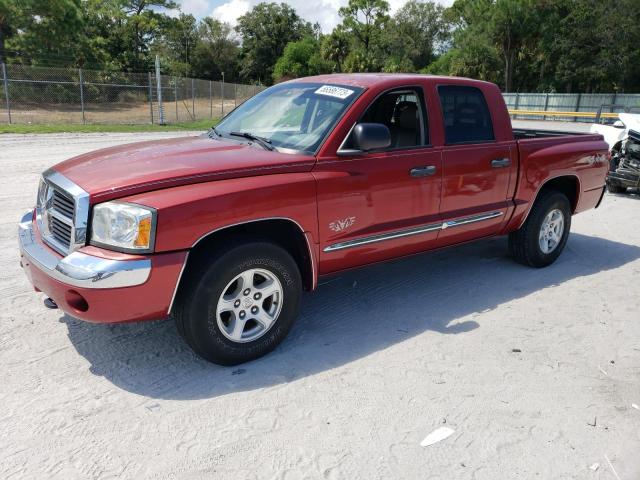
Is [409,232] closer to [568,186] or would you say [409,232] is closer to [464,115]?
[464,115]

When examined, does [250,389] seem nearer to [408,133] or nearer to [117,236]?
[117,236]

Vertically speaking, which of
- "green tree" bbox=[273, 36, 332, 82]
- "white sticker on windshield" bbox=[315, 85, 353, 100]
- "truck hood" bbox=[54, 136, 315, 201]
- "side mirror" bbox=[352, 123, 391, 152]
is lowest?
"truck hood" bbox=[54, 136, 315, 201]

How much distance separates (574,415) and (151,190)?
9.21 ft

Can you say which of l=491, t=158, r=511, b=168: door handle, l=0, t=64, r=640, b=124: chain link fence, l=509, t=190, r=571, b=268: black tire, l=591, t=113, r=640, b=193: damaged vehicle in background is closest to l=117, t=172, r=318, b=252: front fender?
l=491, t=158, r=511, b=168: door handle

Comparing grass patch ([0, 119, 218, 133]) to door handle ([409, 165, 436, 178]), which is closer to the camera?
door handle ([409, 165, 436, 178])

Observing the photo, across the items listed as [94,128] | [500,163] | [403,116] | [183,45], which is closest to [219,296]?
[403,116]

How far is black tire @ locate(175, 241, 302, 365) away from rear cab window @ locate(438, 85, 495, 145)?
1931 mm

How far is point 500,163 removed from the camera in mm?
4984

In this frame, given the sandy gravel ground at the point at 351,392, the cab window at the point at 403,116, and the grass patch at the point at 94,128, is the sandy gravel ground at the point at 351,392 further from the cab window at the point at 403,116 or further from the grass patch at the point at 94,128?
the grass patch at the point at 94,128

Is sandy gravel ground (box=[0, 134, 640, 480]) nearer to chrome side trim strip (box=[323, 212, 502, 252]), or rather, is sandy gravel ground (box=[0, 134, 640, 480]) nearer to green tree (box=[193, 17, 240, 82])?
chrome side trim strip (box=[323, 212, 502, 252])

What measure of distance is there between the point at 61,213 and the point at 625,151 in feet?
30.5

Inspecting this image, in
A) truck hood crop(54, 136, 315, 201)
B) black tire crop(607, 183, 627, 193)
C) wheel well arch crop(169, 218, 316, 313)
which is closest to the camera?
truck hood crop(54, 136, 315, 201)

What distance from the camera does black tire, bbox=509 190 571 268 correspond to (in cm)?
559

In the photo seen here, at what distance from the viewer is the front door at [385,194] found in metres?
3.85
